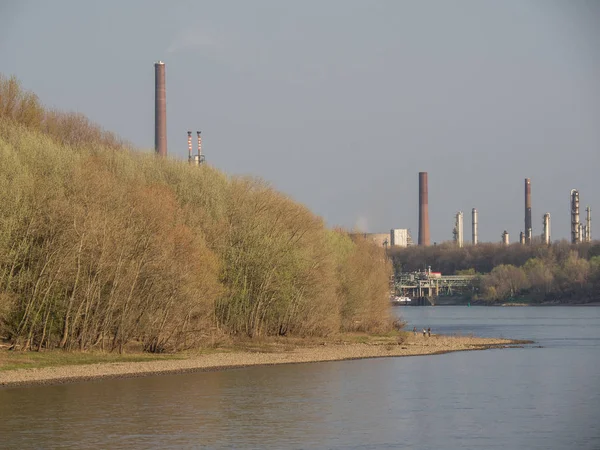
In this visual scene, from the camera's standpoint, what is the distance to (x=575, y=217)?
7653 inches

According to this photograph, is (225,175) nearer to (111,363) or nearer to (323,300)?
(323,300)

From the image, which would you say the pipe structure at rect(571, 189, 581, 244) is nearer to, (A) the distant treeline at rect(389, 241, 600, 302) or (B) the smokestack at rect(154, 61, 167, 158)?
(A) the distant treeline at rect(389, 241, 600, 302)

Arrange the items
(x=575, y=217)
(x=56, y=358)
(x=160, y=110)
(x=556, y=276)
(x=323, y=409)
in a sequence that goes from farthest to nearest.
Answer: (x=575, y=217), (x=556, y=276), (x=160, y=110), (x=56, y=358), (x=323, y=409)

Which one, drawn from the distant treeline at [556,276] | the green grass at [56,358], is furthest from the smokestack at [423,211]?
the green grass at [56,358]

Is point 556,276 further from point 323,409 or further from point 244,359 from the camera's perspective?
point 323,409

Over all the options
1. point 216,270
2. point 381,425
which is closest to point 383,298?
point 216,270

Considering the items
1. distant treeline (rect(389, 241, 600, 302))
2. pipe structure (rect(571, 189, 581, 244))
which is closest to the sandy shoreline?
distant treeline (rect(389, 241, 600, 302))

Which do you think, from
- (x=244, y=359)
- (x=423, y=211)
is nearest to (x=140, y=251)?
(x=244, y=359)

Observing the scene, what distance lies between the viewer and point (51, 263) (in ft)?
165

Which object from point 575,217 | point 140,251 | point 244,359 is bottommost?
point 244,359

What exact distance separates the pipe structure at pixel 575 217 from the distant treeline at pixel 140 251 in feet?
408

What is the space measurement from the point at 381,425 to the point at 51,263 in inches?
884

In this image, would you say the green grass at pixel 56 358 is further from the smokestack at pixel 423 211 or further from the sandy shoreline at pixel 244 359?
the smokestack at pixel 423 211

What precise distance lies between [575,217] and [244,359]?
147814mm
